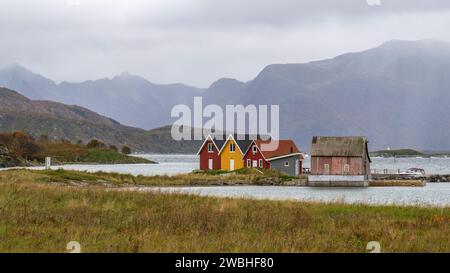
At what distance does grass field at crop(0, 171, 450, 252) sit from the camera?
55.2ft

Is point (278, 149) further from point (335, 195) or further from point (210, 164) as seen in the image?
point (335, 195)

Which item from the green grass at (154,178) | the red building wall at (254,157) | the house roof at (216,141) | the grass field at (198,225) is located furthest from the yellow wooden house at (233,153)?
the grass field at (198,225)

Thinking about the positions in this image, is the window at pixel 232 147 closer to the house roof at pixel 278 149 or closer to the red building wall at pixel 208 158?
the red building wall at pixel 208 158

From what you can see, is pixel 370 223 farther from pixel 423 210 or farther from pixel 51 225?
pixel 51 225

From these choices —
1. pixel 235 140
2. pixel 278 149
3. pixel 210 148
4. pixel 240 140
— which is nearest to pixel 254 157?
pixel 240 140

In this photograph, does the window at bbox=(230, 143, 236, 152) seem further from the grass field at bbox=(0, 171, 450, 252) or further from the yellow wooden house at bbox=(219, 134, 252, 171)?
the grass field at bbox=(0, 171, 450, 252)

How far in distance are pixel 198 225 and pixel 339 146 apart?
76.1 meters

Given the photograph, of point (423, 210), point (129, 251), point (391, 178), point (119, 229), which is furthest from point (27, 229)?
point (391, 178)

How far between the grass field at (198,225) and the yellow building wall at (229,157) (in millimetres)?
76332

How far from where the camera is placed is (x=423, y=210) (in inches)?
1084

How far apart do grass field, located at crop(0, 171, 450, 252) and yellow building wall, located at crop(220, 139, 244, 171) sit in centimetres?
7633

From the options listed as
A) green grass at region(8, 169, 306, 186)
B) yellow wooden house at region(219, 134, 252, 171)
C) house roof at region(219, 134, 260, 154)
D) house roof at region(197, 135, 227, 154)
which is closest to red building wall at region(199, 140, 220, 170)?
house roof at region(197, 135, 227, 154)
